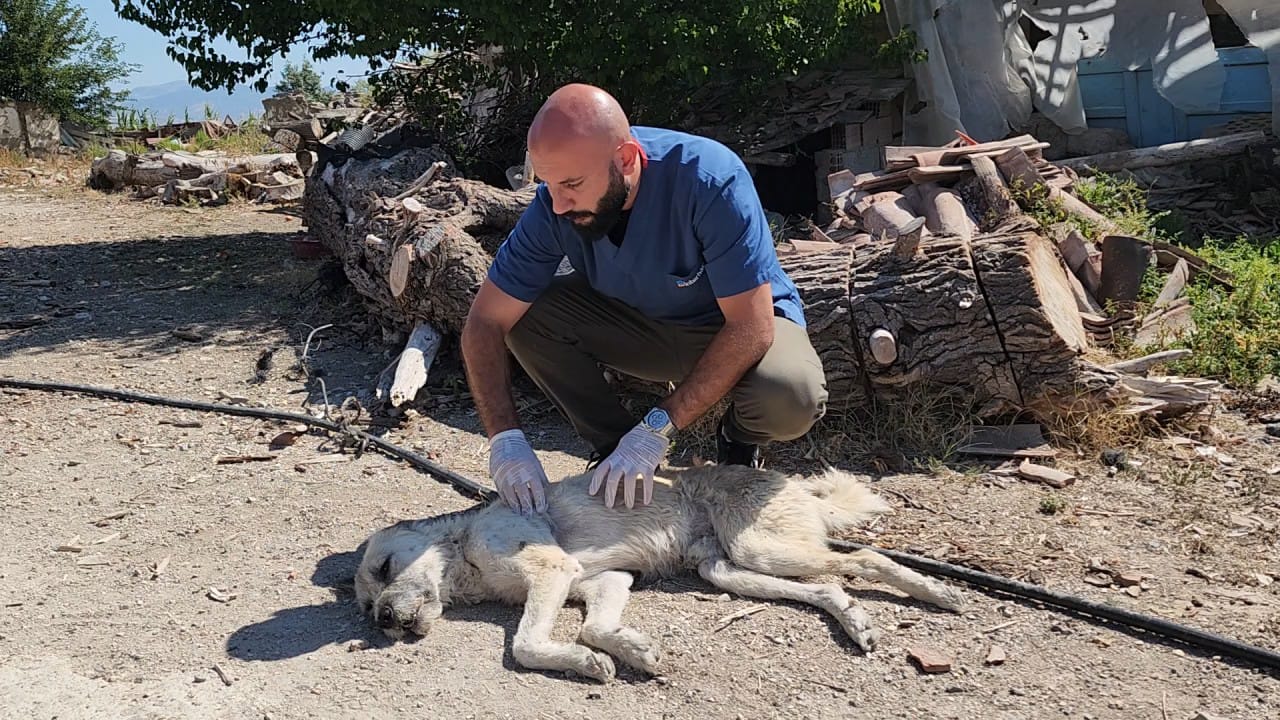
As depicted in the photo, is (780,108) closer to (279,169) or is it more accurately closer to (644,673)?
(644,673)

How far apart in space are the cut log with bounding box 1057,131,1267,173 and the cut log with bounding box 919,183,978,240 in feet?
7.74

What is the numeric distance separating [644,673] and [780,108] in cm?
707

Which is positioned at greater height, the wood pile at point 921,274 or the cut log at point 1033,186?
the cut log at point 1033,186

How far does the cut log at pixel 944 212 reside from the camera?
6.46m

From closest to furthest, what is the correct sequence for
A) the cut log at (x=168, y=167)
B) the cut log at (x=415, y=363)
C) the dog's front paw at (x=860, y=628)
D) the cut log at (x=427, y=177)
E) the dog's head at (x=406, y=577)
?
the dog's front paw at (x=860, y=628) → the dog's head at (x=406, y=577) → the cut log at (x=415, y=363) → the cut log at (x=427, y=177) → the cut log at (x=168, y=167)

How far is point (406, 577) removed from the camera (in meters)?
3.67

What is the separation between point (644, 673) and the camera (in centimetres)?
340

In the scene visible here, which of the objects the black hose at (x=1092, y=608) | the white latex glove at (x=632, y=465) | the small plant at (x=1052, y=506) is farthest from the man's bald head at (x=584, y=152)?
the small plant at (x=1052, y=506)

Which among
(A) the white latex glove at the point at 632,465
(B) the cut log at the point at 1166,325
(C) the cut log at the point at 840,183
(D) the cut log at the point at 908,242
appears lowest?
(A) the white latex glove at the point at 632,465

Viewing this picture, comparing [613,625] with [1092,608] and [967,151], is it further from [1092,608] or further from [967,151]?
[967,151]

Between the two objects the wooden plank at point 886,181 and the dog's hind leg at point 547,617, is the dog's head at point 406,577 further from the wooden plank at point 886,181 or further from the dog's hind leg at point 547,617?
the wooden plank at point 886,181

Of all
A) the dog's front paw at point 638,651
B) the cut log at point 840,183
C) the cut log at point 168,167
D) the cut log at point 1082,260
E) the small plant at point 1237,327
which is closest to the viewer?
the dog's front paw at point 638,651

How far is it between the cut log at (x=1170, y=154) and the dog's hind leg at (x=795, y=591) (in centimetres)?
A: 612

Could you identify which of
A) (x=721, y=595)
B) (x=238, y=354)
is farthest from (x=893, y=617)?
(x=238, y=354)
